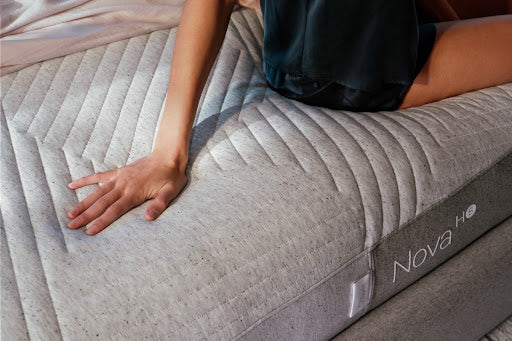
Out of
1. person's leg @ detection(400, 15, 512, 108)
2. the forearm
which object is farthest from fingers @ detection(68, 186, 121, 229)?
person's leg @ detection(400, 15, 512, 108)

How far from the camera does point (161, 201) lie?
89 centimetres

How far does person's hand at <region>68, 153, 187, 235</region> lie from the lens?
87 cm

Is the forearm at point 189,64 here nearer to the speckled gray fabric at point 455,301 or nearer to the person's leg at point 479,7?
the speckled gray fabric at point 455,301

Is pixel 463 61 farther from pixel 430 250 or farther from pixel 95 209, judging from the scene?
pixel 95 209

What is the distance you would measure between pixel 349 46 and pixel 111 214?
1.51 feet

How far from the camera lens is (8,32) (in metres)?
1.23

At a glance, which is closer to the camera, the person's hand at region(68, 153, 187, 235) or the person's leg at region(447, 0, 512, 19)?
the person's hand at region(68, 153, 187, 235)

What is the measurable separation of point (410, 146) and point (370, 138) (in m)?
0.06

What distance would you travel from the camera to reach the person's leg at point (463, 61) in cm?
108

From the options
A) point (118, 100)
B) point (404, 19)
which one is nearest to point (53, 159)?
point (118, 100)

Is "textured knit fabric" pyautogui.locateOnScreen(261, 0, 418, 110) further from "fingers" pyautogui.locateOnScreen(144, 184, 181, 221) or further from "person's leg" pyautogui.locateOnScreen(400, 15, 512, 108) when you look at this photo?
"fingers" pyautogui.locateOnScreen(144, 184, 181, 221)

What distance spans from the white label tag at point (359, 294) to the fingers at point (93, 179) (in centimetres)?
39

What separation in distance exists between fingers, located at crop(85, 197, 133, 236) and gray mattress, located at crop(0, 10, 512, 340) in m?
0.01

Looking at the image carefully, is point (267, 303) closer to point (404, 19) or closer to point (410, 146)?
point (410, 146)
